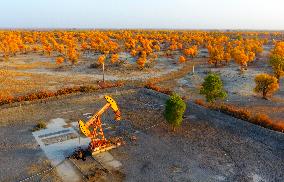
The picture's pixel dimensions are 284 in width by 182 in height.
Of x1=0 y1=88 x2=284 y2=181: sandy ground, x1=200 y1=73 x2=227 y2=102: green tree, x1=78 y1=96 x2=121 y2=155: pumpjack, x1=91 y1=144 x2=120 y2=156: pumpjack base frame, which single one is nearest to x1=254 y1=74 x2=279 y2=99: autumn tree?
x1=200 y1=73 x2=227 y2=102: green tree

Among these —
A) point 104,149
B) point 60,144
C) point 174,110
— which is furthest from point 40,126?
point 174,110

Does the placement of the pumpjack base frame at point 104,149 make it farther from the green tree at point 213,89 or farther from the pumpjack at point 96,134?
the green tree at point 213,89

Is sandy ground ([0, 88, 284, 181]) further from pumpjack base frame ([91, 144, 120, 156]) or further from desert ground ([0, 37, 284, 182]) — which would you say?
pumpjack base frame ([91, 144, 120, 156])

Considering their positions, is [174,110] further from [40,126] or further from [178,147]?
[40,126]

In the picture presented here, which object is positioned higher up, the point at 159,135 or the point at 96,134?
the point at 96,134

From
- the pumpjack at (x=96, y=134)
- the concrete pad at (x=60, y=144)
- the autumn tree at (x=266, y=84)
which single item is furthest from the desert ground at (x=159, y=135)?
the autumn tree at (x=266, y=84)

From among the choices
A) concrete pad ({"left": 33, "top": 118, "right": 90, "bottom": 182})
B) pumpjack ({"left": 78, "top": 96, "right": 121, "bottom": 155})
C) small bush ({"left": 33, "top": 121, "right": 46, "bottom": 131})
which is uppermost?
pumpjack ({"left": 78, "top": 96, "right": 121, "bottom": 155})
